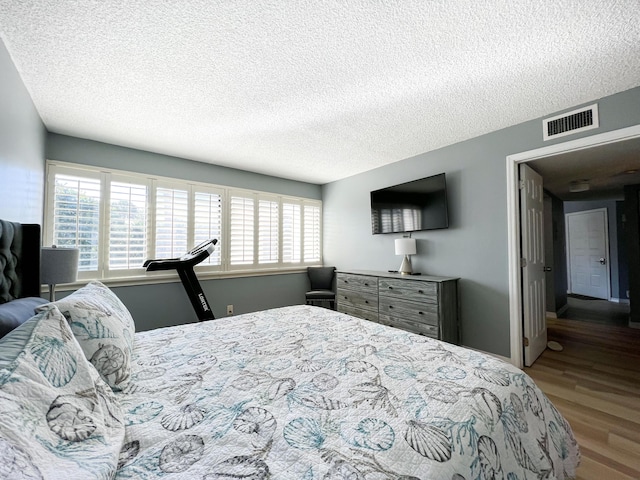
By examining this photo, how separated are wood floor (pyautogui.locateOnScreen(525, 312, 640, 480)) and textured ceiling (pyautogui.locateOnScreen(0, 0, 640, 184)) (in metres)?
2.42

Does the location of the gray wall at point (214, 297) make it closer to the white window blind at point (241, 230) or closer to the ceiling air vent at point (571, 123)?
the white window blind at point (241, 230)

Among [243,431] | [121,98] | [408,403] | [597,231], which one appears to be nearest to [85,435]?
[243,431]

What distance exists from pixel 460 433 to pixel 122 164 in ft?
12.8

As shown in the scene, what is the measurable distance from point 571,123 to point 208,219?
4.08 m

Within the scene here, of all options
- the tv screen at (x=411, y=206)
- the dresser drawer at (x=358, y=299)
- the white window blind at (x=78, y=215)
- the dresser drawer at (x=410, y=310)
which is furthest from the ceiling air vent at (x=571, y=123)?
the white window blind at (x=78, y=215)

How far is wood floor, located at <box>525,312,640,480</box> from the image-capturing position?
152 centimetres

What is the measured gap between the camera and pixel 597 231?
5832mm

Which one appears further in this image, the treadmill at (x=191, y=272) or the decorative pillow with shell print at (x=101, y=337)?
the treadmill at (x=191, y=272)

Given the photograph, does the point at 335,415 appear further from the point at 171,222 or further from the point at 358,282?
the point at 171,222

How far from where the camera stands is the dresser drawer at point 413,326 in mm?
2781

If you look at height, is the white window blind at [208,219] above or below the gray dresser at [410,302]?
above

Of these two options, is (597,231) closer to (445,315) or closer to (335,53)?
(445,315)

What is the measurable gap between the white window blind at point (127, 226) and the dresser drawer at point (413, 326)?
304 cm

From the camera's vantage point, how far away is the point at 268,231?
14.3 ft
